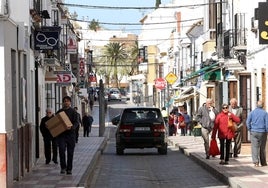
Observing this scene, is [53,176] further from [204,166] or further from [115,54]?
[115,54]

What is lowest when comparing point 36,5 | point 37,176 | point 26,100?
point 37,176

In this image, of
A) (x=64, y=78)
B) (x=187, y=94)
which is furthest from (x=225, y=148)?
(x=187, y=94)

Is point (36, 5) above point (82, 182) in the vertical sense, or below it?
above

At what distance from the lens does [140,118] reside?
31.1 metres

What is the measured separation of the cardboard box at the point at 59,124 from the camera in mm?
19594

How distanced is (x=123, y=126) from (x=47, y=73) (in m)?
6.96

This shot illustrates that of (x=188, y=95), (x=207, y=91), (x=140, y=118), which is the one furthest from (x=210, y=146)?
(x=188, y=95)

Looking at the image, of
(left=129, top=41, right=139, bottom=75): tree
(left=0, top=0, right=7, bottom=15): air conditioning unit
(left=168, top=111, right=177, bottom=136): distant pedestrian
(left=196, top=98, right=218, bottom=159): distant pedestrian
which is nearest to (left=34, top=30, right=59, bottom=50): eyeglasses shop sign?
(left=196, top=98, right=218, bottom=159): distant pedestrian

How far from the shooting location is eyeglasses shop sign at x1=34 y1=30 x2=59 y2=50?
24.8 metres

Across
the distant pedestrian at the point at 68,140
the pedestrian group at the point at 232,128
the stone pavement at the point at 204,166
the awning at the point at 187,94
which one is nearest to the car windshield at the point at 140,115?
the stone pavement at the point at 204,166

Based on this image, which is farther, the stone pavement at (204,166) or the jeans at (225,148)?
the jeans at (225,148)

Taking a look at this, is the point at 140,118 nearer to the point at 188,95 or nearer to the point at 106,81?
the point at 188,95

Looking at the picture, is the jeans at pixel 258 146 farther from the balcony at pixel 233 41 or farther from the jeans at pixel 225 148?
the balcony at pixel 233 41

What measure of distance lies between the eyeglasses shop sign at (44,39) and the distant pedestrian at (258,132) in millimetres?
6637
